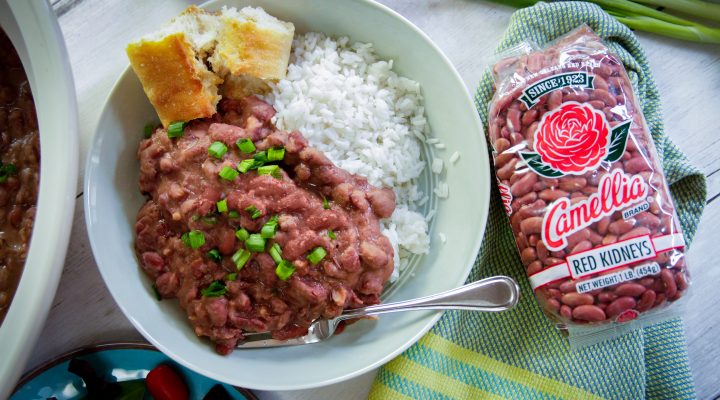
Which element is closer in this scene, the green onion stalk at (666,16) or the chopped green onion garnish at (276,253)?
the chopped green onion garnish at (276,253)

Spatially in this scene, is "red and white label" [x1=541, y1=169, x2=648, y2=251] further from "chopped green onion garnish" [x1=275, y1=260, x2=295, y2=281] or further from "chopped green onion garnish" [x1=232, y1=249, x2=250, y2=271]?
"chopped green onion garnish" [x1=232, y1=249, x2=250, y2=271]

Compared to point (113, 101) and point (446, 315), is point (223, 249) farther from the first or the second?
point (446, 315)

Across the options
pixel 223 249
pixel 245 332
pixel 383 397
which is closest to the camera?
pixel 223 249

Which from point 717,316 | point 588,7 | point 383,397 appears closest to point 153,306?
point 383,397

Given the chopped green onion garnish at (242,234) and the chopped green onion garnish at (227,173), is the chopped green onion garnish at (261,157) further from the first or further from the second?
the chopped green onion garnish at (242,234)

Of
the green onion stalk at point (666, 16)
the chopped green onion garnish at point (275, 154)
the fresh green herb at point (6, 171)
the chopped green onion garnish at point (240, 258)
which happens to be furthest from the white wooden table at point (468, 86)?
the chopped green onion garnish at point (275, 154)

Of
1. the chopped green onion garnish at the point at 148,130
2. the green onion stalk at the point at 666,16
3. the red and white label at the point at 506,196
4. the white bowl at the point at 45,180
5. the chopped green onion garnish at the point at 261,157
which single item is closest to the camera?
the white bowl at the point at 45,180

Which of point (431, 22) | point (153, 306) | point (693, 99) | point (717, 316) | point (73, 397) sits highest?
point (431, 22)
